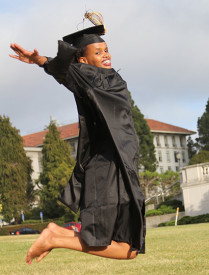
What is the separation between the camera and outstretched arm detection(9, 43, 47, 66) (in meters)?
5.09

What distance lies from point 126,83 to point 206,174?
33.8 metres

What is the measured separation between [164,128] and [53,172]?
39.3m

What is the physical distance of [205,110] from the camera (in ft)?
286

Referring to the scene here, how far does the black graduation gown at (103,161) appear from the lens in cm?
485

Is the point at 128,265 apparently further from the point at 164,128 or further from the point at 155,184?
the point at 164,128

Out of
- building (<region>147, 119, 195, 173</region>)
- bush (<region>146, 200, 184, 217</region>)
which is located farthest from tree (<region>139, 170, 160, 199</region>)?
building (<region>147, 119, 195, 173</region>)

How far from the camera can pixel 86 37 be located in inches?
218

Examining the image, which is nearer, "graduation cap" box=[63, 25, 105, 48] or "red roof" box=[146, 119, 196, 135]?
"graduation cap" box=[63, 25, 105, 48]

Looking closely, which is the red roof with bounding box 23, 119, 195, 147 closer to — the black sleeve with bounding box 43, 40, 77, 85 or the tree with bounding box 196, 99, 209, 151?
the tree with bounding box 196, 99, 209, 151

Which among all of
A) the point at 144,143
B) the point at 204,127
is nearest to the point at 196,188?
the point at 144,143

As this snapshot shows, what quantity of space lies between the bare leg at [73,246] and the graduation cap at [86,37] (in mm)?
1936

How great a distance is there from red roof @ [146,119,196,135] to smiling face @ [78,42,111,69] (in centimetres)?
9031

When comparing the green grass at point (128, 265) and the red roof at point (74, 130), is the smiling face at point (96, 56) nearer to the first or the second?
the green grass at point (128, 265)

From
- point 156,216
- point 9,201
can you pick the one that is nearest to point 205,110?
point 9,201
